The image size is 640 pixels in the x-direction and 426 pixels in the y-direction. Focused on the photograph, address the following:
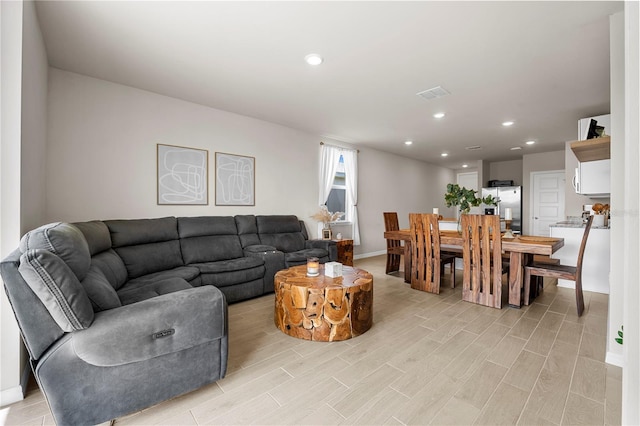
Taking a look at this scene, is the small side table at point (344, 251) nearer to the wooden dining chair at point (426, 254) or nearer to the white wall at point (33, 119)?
the wooden dining chair at point (426, 254)

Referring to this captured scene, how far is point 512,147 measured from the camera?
20.9 feet

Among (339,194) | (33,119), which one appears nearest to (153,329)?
(33,119)

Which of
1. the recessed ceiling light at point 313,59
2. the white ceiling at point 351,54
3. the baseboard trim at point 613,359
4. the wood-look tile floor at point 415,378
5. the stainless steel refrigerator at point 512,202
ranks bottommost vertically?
the wood-look tile floor at point 415,378

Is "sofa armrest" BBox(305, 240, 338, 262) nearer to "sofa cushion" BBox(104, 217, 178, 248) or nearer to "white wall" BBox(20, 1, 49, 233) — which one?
"sofa cushion" BBox(104, 217, 178, 248)

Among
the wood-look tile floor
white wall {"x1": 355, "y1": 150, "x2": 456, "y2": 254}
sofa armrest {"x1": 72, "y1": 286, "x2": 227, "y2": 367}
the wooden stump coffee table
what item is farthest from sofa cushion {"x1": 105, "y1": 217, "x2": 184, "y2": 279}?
white wall {"x1": 355, "y1": 150, "x2": 456, "y2": 254}

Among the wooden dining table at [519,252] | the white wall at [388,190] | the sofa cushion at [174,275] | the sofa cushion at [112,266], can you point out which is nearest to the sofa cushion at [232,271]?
the sofa cushion at [174,275]

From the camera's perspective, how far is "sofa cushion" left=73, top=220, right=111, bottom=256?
7.72ft

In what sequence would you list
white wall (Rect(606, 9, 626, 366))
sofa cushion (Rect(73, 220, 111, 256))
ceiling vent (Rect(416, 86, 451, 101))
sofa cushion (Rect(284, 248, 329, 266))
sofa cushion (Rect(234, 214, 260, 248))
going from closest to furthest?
white wall (Rect(606, 9, 626, 366))
sofa cushion (Rect(73, 220, 111, 256))
ceiling vent (Rect(416, 86, 451, 101))
sofa cushion (Rect(284, 248, 329, 266))
sofa cushion (Rect(234, 214, 260, 248))

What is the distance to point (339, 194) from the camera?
19.6ft

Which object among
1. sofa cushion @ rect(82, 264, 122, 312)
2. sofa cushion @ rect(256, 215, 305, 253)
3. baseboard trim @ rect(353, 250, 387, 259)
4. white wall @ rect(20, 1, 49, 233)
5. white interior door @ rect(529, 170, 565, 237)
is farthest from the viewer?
white interior door @ rect(529, 170, 565, 237)

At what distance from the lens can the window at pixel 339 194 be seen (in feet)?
19.2

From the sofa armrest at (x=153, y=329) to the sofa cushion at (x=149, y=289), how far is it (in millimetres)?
691

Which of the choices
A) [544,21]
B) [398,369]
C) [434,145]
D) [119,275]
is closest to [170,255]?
[119,275]

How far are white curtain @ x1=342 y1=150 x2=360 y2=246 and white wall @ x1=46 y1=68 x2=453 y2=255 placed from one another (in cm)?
86
